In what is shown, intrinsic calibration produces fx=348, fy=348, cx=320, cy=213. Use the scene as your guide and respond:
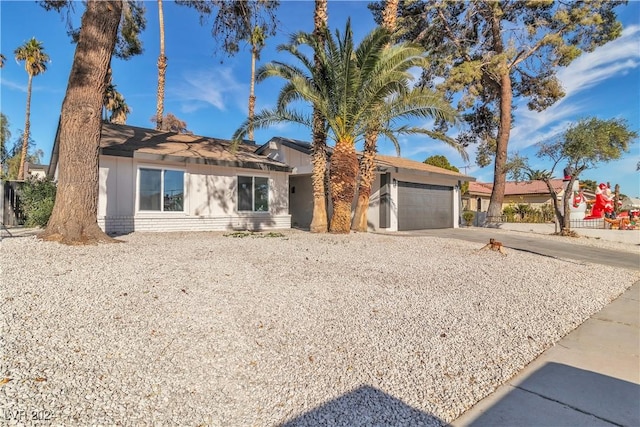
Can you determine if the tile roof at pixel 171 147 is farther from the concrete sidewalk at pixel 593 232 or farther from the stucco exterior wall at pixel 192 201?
the concrete sidewalk at pixel 593 232

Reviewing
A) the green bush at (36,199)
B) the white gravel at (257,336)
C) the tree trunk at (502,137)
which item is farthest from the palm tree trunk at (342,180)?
the tree trunk at (502,137)

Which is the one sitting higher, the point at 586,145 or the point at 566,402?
the point at 586,145

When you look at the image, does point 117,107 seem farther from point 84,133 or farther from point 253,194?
point 84,133

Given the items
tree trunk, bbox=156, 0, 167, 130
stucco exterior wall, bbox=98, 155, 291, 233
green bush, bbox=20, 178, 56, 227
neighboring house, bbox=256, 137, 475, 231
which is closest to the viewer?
stucco exterior wall, bbox=98, 155, 291, 233

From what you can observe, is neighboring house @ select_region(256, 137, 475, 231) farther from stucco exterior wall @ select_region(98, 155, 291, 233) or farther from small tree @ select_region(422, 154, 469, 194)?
small tree @ select_region(422, 154, 469, 194)

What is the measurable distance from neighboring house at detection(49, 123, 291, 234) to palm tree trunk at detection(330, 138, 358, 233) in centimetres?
386

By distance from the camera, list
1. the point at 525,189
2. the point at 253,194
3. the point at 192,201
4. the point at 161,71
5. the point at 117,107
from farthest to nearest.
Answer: the point at 525,189, the point at 117,107, the point at 161,71, the point at 253,194, the point at 192,201

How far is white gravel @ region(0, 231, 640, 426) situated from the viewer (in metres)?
2.51

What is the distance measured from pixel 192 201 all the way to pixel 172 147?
7.84 feet

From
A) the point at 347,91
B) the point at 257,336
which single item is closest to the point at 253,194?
the point at 347,91

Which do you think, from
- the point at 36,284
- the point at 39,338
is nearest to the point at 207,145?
the point at 36,284

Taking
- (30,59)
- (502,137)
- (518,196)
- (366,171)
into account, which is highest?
(30,59)

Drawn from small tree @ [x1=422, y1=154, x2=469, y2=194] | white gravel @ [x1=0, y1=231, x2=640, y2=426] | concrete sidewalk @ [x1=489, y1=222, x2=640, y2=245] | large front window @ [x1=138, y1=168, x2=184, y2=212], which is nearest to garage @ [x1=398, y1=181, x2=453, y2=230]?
concrete sidewalk @ [x1=489, y1=222, x2=640, y2=245]

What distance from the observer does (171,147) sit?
1344 cm
